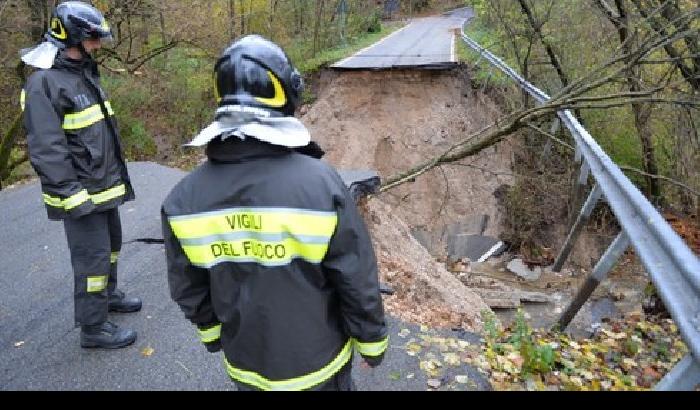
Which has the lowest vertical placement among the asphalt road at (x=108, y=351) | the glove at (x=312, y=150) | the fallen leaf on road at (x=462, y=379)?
the asphalt road at (x=108, y=351)

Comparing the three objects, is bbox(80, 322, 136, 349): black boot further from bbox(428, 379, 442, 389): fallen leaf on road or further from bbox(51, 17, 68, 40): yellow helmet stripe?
bbox(428, 379, 442, 389): fallen leaf on road

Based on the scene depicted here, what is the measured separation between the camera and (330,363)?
2.34 m

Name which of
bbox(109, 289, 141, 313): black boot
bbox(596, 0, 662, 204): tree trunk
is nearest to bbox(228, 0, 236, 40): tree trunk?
bbox(596, 0, 662, 204): tree trunk

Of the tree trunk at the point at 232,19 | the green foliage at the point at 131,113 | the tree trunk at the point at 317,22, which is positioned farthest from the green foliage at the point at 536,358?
the tree trunk at the point at 317,22

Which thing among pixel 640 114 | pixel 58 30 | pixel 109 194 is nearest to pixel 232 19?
pixel 640 114

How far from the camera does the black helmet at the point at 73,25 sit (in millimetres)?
3482

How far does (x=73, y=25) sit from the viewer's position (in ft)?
11.4

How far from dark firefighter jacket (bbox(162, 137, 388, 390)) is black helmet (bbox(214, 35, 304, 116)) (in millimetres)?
175

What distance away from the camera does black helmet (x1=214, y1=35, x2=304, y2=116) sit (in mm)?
2062

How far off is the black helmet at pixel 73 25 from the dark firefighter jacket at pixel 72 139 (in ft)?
0.40

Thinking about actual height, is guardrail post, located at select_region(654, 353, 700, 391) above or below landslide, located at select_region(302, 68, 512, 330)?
above

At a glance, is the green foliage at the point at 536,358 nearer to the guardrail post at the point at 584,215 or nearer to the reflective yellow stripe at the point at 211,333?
the guardrail post at the point at 584,215
